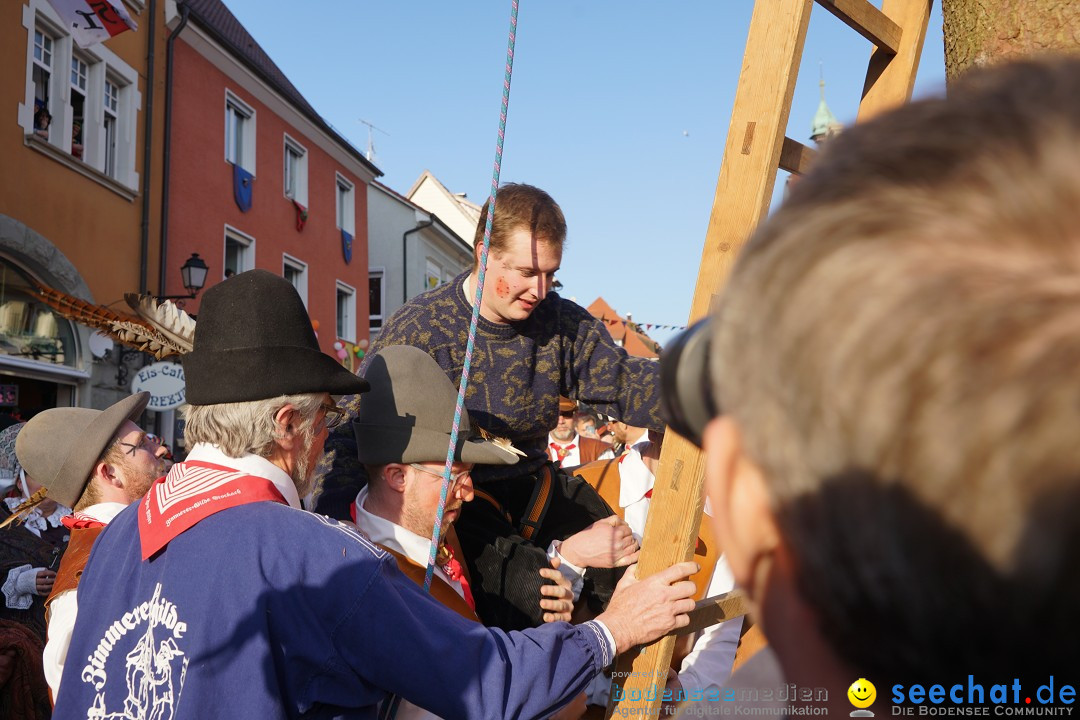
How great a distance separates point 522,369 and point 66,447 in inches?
69.6

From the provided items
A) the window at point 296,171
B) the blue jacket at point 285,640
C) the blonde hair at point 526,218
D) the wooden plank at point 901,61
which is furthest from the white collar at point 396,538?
the window at point 296,171

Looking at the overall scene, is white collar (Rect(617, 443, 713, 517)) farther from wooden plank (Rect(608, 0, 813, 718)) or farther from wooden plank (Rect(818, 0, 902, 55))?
wooden plank (Rect(818, 0, 902, 55))

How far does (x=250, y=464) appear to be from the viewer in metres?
2.02

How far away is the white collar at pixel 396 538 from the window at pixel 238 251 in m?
12.6

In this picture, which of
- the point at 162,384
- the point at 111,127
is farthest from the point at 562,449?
the point at 111,127

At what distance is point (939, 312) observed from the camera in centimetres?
44

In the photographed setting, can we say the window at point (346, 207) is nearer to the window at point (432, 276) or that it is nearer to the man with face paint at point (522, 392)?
the window at point (432, 276)

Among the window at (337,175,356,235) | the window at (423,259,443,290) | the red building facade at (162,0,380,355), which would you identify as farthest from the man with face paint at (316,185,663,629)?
the window at (423,259,443,290)

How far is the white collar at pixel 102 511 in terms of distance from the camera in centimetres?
325

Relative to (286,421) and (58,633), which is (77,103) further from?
(286,421)

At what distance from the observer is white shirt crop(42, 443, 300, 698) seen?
203 cm

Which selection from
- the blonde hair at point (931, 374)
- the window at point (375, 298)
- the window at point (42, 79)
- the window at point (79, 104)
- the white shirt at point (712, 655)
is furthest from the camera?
the window at point (375, 298)

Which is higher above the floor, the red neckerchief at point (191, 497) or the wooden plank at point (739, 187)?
the wooden plank at point (739, 187)

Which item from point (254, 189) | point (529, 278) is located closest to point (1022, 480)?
point (529, 278)
